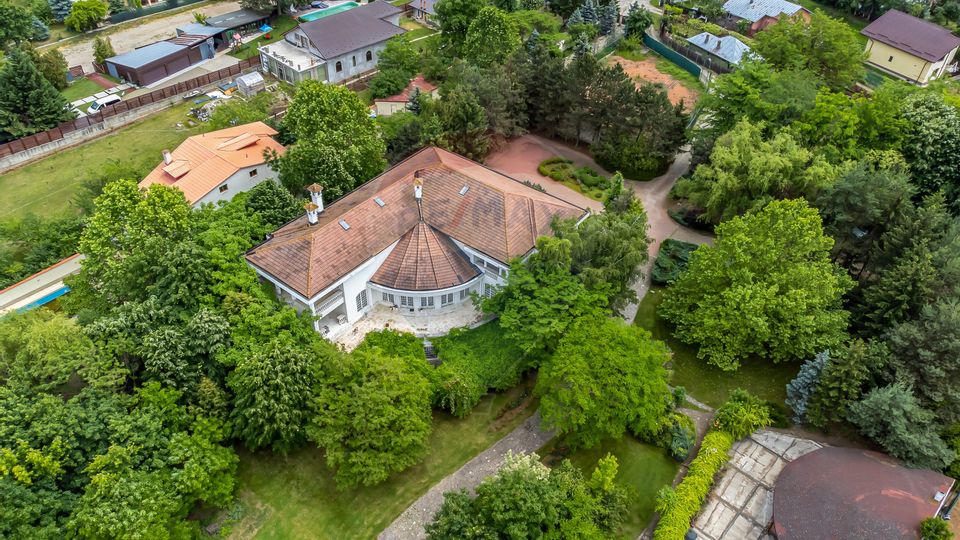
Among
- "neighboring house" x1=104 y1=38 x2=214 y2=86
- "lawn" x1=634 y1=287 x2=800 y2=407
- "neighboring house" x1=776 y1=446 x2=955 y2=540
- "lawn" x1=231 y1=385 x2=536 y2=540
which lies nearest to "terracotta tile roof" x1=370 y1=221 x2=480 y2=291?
"lawn" x1=231 y1=385 x2=536 y2=540

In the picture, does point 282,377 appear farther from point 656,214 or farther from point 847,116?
point 847,116

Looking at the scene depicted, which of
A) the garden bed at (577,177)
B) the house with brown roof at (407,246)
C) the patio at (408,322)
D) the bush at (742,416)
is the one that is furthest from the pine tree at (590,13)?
the bush at (742,416)

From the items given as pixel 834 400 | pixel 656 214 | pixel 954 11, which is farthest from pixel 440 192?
pixel 954 11

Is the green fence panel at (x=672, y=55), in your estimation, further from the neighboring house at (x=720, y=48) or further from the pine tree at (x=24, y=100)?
the pine tree at (x=24, y=100)

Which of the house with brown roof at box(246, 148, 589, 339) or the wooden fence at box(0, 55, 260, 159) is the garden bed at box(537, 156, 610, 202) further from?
the wooden fence at box(0, 55, 260, 159)

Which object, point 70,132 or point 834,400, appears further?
point 70,132

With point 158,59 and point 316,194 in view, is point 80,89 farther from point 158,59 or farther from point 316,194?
point 316,194
